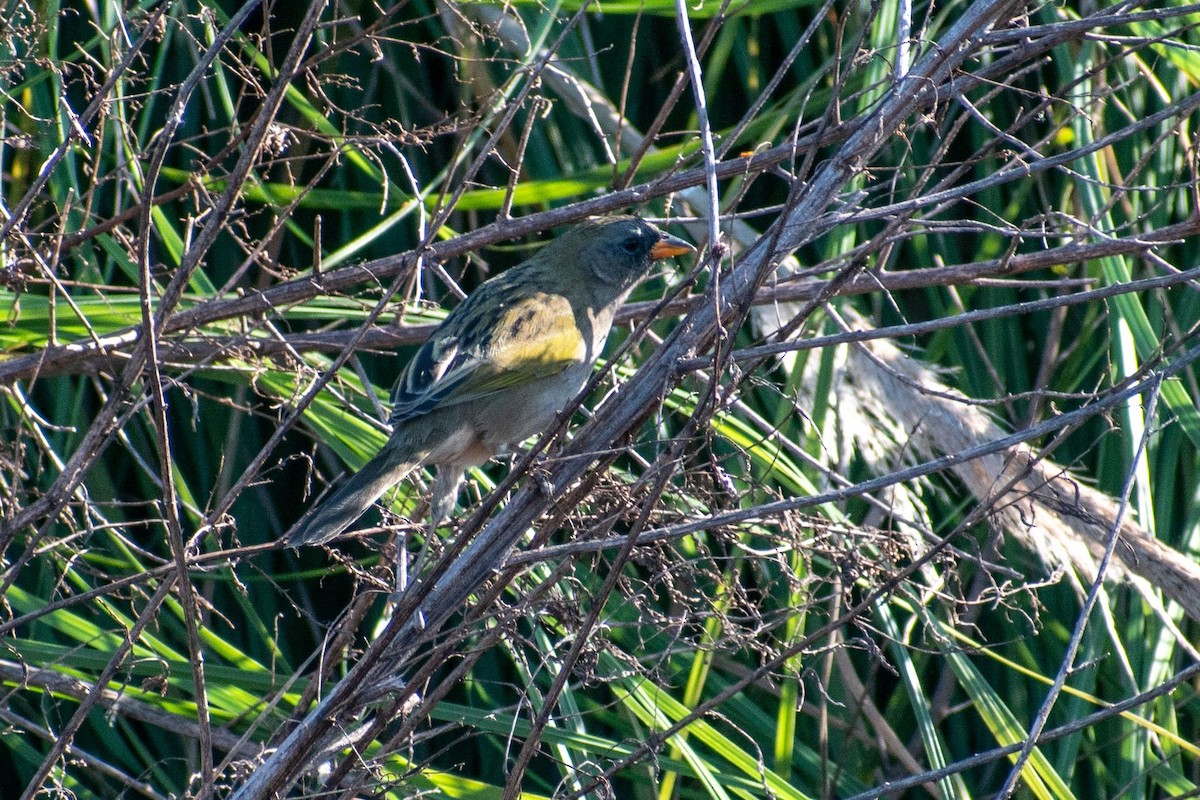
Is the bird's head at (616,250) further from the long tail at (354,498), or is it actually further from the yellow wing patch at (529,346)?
the long tail at (354,498)

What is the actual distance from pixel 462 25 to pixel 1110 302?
205 centimetres

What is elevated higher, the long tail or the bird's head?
the bird's head

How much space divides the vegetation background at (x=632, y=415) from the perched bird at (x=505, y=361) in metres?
0.13

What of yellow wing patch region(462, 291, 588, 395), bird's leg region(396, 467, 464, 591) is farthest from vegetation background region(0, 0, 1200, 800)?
yellow wing patch region(462, 291, 588, 395)

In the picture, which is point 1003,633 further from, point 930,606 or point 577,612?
point 577,612

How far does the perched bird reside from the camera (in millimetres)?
3283

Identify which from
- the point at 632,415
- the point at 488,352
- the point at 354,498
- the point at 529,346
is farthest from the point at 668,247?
the point at 632,415

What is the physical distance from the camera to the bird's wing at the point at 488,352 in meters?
3.47

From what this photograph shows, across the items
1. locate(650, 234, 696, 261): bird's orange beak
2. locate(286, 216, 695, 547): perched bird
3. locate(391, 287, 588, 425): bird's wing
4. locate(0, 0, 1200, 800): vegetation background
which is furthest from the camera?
locate(650, 234, 696, 261): bird's orange beak

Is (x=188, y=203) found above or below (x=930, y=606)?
above

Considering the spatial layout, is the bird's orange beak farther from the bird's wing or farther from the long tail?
the long tail

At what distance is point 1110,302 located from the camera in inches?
137

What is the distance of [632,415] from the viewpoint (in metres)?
2.32

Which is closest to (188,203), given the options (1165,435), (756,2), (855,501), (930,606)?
(756,2)
